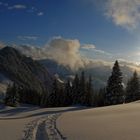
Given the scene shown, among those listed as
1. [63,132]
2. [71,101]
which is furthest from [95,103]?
[63,132]

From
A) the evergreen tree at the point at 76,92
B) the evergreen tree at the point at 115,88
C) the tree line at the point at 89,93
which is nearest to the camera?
the evergreen tree at the point at 115,88

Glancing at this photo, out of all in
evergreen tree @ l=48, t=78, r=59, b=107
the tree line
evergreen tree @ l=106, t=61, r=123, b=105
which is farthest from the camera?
evergreen tree @ l=48, t=78, r=59, b=107

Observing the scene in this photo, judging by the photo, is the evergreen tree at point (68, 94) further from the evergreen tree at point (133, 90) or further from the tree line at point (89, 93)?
the evergreen tree at point (133, 90)

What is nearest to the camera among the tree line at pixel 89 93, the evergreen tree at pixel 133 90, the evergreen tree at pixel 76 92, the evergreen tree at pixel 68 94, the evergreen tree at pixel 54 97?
the tree line at pixel 89 93

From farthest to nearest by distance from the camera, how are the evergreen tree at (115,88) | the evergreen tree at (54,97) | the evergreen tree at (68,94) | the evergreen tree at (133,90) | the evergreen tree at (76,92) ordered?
the evergreen tree at (54,97)
the evergreen tree at (68,94)
the evergreen tree at (76,92)
the evergreen tree at (133,90)
the evergreen tree at (115,88)

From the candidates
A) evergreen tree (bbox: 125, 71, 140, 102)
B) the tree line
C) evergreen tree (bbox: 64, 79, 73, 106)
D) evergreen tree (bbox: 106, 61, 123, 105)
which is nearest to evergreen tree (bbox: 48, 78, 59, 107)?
the tree line

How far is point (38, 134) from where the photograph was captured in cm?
1608

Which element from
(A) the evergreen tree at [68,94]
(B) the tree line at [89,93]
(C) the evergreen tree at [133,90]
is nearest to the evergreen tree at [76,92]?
(B) the tree line at [89,93]

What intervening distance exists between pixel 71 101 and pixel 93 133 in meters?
64.9

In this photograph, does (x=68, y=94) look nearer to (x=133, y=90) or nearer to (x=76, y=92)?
(x=76, y=92)

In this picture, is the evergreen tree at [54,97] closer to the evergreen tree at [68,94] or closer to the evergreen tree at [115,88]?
the evergreen tree at [68,94]

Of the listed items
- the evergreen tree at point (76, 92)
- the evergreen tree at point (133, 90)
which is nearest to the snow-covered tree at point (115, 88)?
the evergreen tree at point (133, 90)

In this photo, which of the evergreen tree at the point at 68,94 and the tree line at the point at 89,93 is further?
the evergreen tree at the point at 68,94

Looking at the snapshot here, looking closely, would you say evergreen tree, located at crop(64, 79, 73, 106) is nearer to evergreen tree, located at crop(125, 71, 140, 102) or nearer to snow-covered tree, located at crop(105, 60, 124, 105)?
evergreen tree, located at crop(125, 71, 140, 102)
